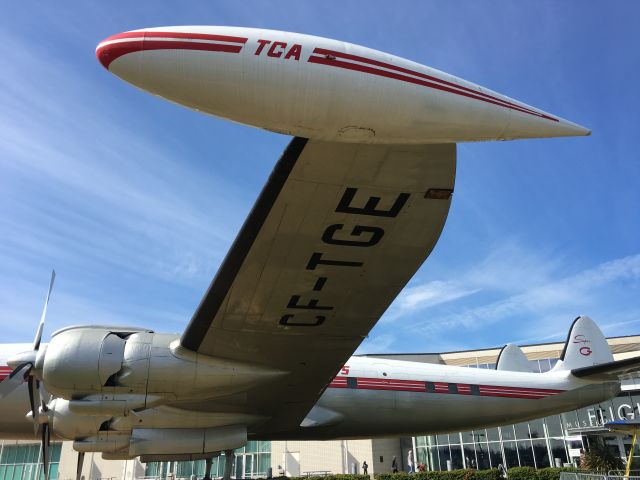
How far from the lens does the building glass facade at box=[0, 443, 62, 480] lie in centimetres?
3272

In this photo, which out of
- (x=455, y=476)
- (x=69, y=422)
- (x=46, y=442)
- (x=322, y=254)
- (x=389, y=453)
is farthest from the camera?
(x=389, y=453)

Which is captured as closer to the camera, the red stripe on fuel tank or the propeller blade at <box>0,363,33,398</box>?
the red stripe on fuel tank

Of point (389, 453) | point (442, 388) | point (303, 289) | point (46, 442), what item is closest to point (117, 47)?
point (303, 289)

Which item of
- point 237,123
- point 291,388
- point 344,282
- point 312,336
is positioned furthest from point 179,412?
point 237,123

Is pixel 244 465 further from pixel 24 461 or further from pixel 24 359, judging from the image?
pixel 24 359

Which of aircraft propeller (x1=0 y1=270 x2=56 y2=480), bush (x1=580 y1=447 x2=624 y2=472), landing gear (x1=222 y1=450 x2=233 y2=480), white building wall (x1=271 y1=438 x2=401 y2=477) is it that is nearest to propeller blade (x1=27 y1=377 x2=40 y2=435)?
aircraft propeller (x1=0 y1=270 x2=56 y2=480)

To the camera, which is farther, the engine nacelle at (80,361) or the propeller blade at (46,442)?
the propeller blade at (46,442)

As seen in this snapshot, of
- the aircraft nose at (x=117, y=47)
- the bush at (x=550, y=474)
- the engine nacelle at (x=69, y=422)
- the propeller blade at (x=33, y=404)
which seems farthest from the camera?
the bush at (x=550, y=474)

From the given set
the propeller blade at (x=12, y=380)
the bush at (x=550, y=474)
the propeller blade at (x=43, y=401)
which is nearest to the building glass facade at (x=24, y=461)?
the propeller blade at (x=43, y=401)

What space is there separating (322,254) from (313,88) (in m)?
3.08

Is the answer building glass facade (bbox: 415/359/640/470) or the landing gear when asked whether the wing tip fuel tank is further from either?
building glass facade (bbox: 415/359/640/470)

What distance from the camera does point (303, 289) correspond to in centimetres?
702

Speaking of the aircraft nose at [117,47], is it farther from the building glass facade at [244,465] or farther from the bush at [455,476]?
the building glass facade at [244,465]

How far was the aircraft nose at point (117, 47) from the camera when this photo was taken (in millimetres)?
3338
